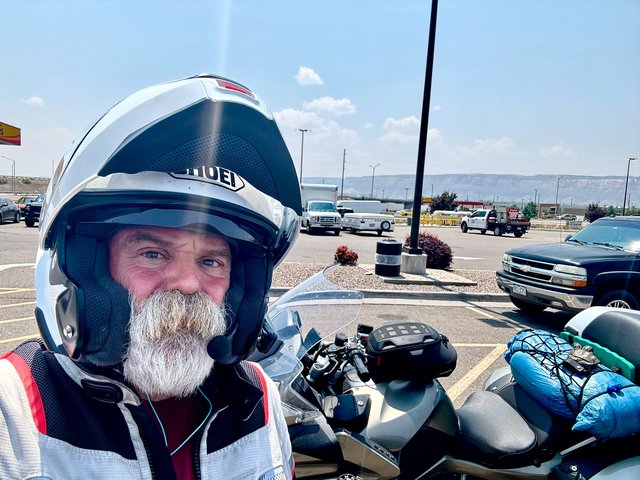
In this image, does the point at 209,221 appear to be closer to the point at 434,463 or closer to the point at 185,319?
the point at 185,319

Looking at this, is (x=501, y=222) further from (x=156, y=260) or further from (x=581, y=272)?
(x=156, y=260)

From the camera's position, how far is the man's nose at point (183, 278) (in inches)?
41.2

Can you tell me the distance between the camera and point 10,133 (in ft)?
132

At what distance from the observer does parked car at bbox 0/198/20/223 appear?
872 inches

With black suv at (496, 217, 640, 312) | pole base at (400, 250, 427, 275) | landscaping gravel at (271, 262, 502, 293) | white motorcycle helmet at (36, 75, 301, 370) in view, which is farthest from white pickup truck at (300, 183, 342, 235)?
white motorcycle helmet at (36, 75, 301, 370)

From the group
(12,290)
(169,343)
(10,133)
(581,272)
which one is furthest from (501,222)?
(10,133)

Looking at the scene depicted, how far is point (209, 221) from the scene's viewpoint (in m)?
1.07

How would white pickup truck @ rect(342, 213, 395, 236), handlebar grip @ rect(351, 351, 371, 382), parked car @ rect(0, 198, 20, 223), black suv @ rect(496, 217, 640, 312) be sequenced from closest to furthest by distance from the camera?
handlebar grip @ rect(351, 351, 371, 382)
black suv @ rect(496, 217, 640, 312)
parked car @ rect(0, 198, 20, 223)
white pickup truck @ rect(342, 213, 395, 236)

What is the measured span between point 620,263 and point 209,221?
7.32 m

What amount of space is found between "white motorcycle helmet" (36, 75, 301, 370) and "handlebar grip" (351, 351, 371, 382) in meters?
0.77

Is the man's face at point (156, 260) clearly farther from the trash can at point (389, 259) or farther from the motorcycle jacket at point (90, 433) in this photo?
the trash can at point (389, 259)

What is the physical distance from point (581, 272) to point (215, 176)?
22.4ft

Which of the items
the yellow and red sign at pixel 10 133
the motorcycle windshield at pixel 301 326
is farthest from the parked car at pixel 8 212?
the motorcycle windshield at pixel 301 326

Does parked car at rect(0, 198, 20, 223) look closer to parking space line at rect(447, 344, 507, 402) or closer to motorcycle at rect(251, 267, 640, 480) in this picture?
parking space line at rect(447, 344, 507, 402)
